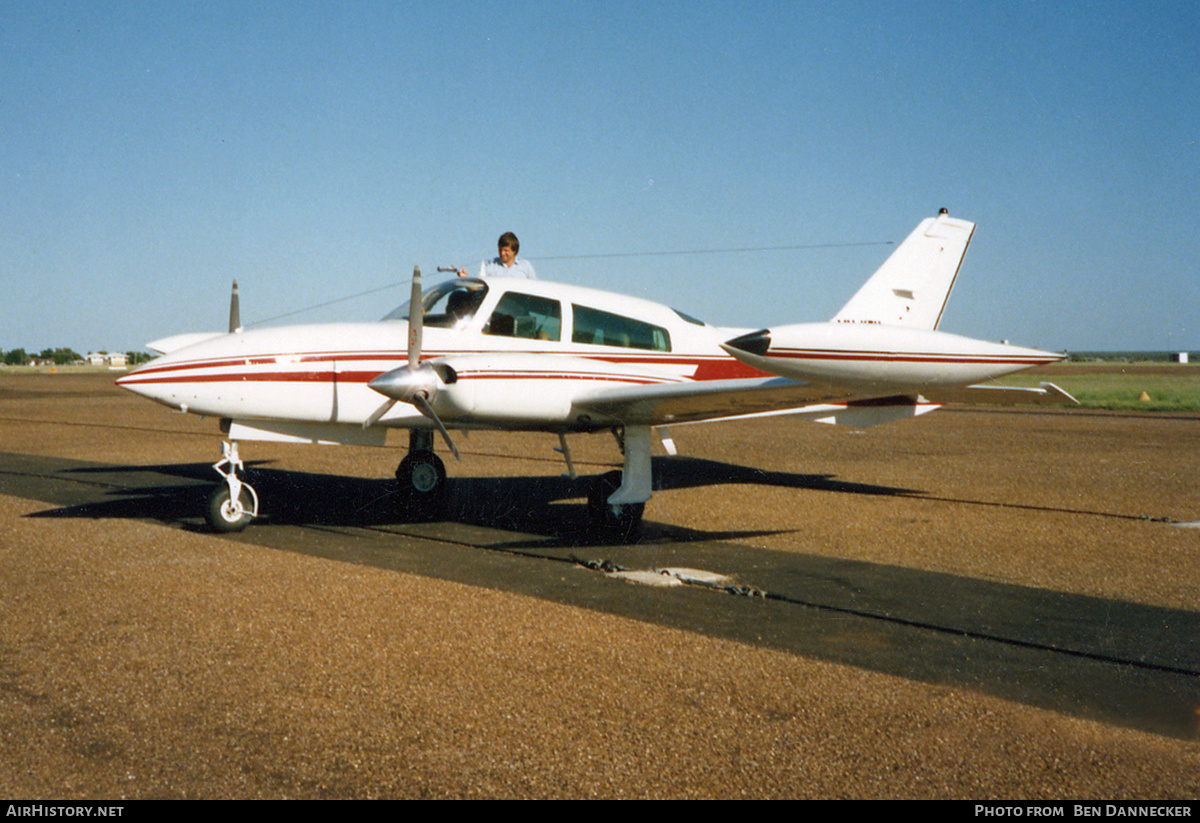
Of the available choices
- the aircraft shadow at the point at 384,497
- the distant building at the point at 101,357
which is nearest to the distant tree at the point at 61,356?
the distant building at the point at 101,357

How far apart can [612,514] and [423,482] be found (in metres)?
2.81

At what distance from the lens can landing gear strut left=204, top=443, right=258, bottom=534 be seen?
881 cm

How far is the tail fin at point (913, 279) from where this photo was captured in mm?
11812

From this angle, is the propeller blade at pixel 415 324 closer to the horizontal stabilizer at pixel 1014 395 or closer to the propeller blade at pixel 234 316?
the propeller blade at pixel 234 316

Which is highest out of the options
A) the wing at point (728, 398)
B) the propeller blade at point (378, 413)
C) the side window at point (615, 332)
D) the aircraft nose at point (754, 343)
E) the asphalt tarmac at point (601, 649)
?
the side window at point (615, 332)

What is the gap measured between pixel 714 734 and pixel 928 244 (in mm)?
9481

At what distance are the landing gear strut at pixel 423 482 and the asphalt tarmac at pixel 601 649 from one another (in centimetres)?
38

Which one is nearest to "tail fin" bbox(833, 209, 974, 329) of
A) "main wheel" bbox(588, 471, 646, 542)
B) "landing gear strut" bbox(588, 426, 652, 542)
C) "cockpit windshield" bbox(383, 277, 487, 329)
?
"landing gear strut" bbox(588, 426, 652, 542)

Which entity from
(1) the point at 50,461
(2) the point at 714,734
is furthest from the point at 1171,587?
(1) the point at 50,461

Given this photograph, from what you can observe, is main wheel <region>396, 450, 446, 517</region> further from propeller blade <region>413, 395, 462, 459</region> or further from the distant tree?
the distant tree

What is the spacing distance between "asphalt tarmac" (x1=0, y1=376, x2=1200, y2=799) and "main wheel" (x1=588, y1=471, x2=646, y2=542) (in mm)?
214

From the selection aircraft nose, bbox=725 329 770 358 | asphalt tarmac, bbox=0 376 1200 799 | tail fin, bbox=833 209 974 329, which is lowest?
asphalt tarmac, bbox=0 376 1200 799

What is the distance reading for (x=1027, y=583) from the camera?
7250 millimetres

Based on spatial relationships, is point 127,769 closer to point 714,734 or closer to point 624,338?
point 714,734
